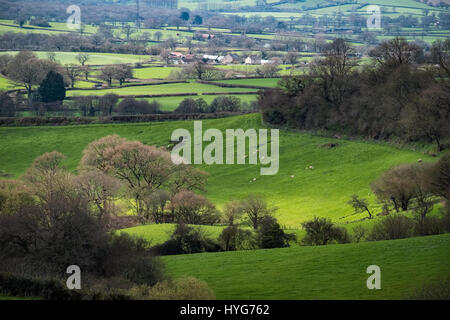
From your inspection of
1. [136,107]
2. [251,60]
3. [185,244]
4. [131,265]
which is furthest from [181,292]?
[251,60]

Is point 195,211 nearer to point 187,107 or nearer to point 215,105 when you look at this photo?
point 187,107

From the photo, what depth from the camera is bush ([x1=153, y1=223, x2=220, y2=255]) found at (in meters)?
38.7

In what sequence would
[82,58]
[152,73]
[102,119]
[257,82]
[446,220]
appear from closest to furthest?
1. [446,220]
2. [102,119]
3. [257,82]
4. [152,73]
5. [82,58]

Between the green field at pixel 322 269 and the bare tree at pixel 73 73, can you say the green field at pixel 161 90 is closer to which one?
the bare tree at pixel 73 73

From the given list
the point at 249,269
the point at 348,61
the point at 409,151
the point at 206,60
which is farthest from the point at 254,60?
the point at 249,269

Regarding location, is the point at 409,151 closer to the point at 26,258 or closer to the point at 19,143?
the point at 26,258

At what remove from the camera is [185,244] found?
3888 cm

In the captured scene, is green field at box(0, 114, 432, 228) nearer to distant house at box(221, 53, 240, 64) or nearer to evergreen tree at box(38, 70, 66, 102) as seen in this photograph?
evergreen tree at box(38, 70, 66, 102)

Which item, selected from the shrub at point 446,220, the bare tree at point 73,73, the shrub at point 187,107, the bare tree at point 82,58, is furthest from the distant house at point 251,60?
the shrub at point 446,220

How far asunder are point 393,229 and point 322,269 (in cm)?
884

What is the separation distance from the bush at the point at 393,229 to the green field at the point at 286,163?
8709 mm

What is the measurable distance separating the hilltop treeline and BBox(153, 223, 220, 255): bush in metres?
28.6

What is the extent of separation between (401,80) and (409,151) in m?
11.0

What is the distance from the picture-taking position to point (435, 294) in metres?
21.7
